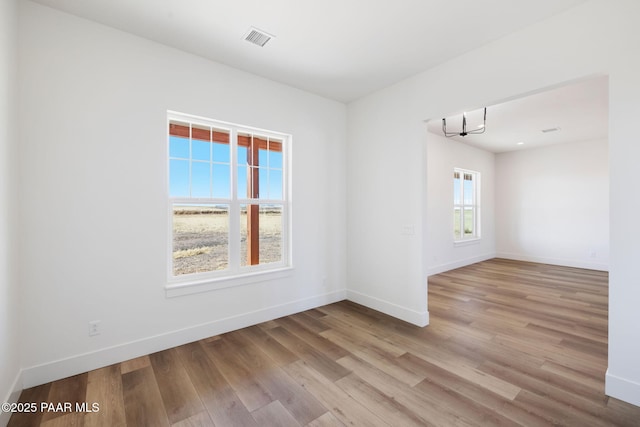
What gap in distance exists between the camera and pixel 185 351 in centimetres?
265

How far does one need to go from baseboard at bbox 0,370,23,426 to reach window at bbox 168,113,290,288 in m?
1.19

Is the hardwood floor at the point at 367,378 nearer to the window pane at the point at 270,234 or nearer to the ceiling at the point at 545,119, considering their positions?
the window pane at the point at 270,234

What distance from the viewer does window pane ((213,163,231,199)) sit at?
312 cm

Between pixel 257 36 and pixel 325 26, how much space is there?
0.64m

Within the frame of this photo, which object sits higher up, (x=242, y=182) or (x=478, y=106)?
(x=478, y=106)

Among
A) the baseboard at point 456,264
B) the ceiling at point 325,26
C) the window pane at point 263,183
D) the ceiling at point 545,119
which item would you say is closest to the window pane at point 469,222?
the baseboard at point 456,264

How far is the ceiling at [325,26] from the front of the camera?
2166 mm

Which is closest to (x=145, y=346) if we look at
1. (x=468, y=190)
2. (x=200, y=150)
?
(x=200, y=150)

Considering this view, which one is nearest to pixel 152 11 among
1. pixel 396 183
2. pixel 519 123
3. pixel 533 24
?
pixel 396 183

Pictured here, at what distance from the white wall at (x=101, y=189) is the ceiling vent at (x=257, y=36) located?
0.61 metres

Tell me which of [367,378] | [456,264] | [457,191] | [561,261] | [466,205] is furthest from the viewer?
[466,205]

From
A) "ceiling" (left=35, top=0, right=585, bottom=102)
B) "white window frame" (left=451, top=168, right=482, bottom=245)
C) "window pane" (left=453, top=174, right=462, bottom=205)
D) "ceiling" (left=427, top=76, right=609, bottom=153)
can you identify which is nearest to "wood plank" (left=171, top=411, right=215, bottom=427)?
"ceiling" (left=35, top=0, right=585, bottom=102)

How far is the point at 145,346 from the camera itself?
8.42ft

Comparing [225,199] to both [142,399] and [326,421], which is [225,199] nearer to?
[142,399]
